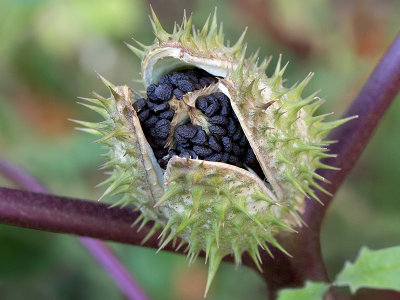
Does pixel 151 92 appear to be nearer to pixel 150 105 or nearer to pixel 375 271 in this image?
pixel 150 105

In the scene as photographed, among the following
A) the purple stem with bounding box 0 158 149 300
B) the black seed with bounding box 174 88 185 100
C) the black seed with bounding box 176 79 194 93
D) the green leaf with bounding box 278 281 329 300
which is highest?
the black seed with bounding box 176 79 194 93

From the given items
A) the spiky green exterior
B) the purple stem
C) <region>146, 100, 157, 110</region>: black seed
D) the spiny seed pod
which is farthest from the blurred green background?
<region>146, 100, 157, 110</region>: black seed

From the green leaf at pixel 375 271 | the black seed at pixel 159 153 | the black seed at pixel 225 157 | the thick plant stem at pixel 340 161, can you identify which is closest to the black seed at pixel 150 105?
the black seed at pixel 159 153

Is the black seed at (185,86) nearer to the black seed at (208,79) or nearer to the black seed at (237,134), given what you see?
the black seed at (208,79)

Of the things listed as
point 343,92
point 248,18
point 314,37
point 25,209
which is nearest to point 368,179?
point 343,92

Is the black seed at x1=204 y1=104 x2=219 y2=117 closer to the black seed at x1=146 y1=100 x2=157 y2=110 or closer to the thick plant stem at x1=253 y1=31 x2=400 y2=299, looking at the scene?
the black seed at x1=146 y1=100 x2=157 y2=110

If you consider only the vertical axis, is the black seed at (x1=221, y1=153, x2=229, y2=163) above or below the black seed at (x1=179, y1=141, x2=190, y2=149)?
above
